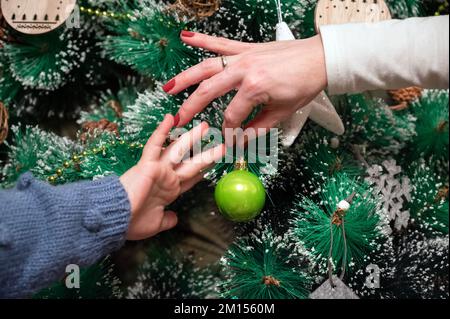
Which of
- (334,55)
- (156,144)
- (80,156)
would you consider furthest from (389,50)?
(80,156)

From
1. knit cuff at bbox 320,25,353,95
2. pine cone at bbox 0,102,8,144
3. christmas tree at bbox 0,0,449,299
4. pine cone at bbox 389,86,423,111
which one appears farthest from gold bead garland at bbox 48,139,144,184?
pine cone at bbox 389,86,423,111

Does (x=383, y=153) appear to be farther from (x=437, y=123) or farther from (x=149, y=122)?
(x=149, y=122)

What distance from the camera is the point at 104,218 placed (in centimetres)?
53

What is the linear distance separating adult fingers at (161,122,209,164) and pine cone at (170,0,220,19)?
0.15m

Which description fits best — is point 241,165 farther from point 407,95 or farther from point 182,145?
point 407,95

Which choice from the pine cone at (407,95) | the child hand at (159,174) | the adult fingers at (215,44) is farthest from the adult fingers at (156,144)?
the pine cone at (407,95)

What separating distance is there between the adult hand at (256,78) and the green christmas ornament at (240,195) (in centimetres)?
7

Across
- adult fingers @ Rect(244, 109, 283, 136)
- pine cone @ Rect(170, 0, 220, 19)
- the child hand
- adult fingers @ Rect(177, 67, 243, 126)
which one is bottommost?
the child hand

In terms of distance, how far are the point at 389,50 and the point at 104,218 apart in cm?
37

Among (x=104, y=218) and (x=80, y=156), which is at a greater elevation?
(x=80, y=156)

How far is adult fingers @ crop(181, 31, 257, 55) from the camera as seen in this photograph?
596 mm

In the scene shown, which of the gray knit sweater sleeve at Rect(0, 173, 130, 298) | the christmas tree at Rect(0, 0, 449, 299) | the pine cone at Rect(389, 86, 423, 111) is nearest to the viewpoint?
the gray knit sweater sleeve at Rect(0, 173, 130, 298)

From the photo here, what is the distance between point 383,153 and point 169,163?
35 cm

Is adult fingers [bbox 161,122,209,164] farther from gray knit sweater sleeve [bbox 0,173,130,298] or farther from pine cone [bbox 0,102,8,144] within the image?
pine cone [bbox 0,102,8,144]
